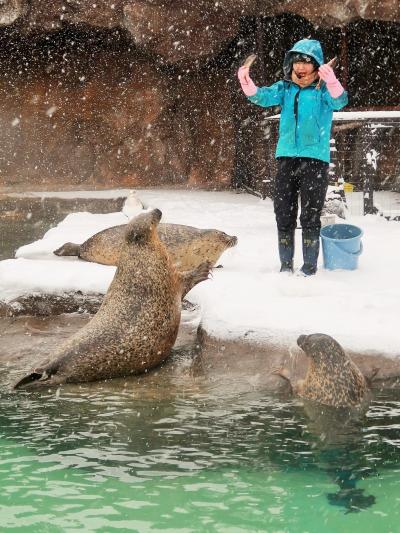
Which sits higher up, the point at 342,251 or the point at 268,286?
the point at 342,251

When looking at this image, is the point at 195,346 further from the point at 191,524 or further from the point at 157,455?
the point at 191,524

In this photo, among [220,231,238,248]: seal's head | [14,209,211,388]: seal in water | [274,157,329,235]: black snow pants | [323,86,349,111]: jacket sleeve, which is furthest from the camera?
[220,231,238,248]: seal's head

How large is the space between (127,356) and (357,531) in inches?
84.5

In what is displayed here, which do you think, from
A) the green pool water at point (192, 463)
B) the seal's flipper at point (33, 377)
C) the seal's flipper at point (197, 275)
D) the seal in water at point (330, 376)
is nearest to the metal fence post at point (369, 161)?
the seal's flipper at point (197, 275)

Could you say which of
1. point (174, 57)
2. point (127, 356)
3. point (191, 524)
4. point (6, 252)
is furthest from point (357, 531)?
point (174, 57)

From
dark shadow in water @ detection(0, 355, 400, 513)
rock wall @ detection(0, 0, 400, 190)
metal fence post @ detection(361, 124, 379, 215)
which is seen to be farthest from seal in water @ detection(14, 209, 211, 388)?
rock wall @ detection(0, 0, 400, 190)

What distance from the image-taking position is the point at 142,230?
5.35 meters

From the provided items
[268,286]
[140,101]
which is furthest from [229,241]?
[140,101]

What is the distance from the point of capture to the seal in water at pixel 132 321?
480cm

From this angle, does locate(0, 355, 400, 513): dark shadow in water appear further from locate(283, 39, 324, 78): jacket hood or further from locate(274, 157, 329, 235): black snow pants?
locate(283, 39, 324, 78): jacket hood

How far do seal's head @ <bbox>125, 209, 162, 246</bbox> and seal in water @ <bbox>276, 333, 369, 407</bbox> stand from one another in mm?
1384

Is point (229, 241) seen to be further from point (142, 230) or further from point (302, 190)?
point (142, 230)

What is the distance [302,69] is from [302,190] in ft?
2.79

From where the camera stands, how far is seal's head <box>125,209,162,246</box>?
5340 mm
